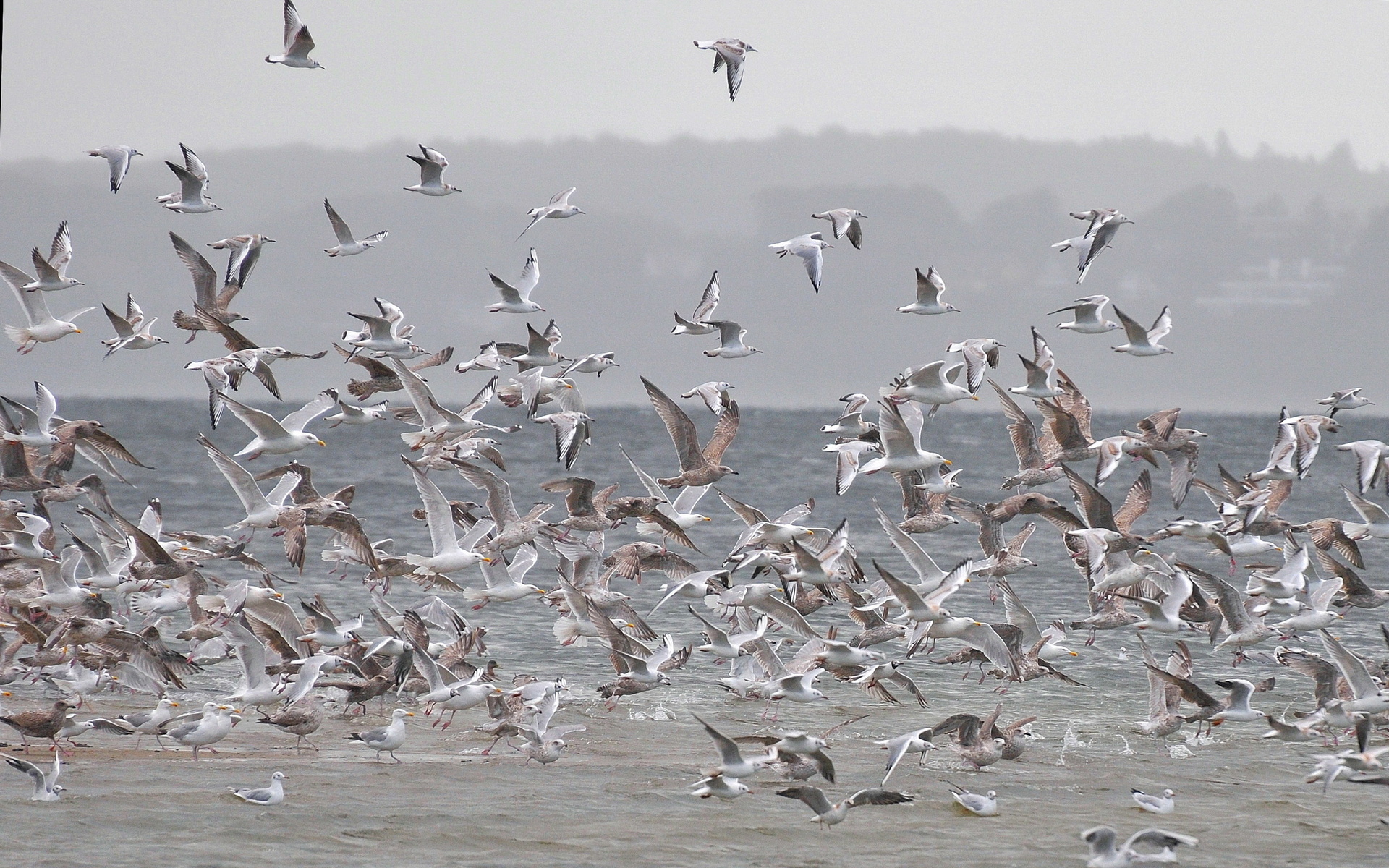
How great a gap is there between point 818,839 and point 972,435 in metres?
70.3

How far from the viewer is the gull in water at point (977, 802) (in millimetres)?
11438

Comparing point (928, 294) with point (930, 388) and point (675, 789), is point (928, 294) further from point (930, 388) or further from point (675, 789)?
point (675, 789)

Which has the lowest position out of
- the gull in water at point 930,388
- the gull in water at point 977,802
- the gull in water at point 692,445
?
the gull in water at point 977,802

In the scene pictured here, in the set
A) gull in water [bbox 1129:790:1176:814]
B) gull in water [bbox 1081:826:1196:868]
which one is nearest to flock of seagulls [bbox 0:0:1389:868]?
gull in water [bbox 1129:790:1176:814]

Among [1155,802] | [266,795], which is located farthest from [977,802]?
[266,795]

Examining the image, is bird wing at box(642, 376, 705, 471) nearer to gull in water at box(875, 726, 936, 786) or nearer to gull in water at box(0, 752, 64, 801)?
gull in water at box(875, 726, 936, 786)

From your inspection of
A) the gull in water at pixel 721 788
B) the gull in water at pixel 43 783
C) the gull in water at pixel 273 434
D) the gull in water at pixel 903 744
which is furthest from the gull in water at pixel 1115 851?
the gull in water at pixel 273 434

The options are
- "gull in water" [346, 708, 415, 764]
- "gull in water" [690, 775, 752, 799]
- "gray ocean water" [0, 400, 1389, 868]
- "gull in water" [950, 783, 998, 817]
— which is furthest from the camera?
"gull in water" [346, 708, 415, 764]

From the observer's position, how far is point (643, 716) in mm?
14992

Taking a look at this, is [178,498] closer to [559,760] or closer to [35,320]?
[35,320]

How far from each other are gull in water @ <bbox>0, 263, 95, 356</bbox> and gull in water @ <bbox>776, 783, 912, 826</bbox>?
9.58 meters

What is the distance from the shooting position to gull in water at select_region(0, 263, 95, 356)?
15.8 meters

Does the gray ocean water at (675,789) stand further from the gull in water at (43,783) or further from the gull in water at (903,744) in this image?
the gull in water at (903,744)

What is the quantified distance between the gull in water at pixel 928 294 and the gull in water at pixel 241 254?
6.97m
